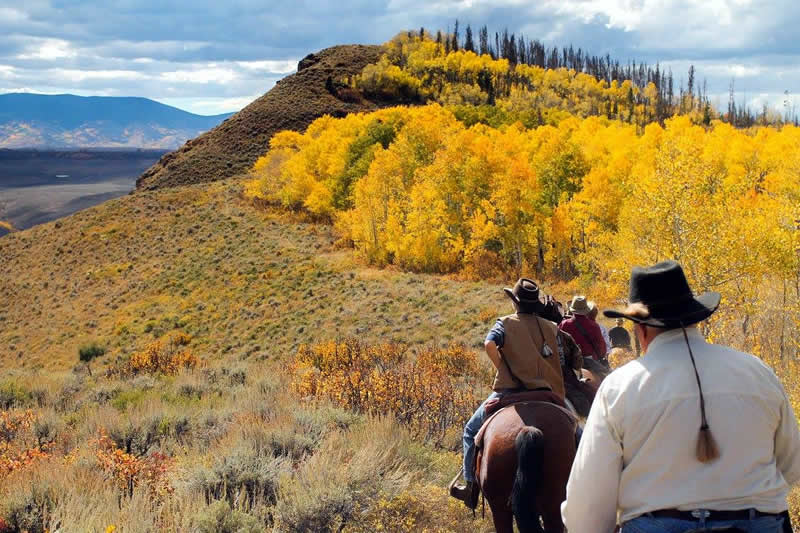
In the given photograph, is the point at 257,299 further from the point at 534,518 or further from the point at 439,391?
the point at 534,518

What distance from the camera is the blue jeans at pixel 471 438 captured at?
556 cm

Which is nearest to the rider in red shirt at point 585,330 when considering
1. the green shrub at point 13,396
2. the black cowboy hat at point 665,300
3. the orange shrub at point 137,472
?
the black cowboy hat at point 665,300

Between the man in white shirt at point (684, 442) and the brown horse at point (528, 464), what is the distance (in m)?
1.78

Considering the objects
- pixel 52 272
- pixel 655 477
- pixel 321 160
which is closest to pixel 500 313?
pixel 655 477

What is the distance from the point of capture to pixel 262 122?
374 feet

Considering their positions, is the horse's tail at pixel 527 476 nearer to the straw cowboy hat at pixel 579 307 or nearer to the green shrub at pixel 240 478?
the green shrub at pixel 240 478

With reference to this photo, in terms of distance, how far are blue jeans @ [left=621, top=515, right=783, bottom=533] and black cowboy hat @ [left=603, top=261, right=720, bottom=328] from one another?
848 mm

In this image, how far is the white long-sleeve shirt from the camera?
2.60m

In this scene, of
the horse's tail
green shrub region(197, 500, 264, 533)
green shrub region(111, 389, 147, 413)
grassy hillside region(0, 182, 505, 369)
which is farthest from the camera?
grassy hillside region(0, 182, 505, 369)

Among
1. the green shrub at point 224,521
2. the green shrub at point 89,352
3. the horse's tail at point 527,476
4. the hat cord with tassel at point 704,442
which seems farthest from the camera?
the green shrub at point 89,352

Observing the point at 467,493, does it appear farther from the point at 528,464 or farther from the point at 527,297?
the point at 527,297

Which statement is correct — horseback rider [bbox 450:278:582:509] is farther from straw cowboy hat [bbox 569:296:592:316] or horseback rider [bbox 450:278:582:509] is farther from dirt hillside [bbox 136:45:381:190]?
dirt hillside [bbox 136:45:381:190]

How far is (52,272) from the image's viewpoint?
59.9m

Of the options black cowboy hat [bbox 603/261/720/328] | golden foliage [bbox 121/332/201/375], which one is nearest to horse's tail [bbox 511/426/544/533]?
black cowboy hat [bbox 603/261/720/328]
